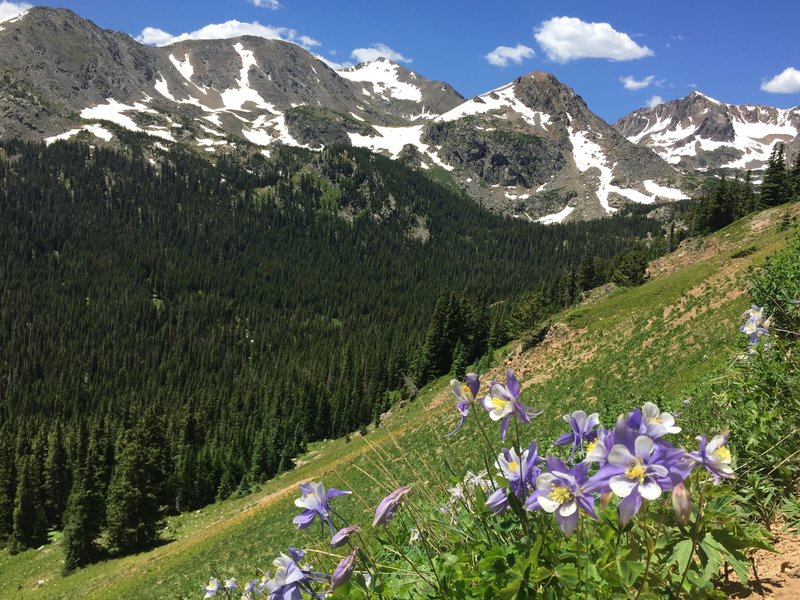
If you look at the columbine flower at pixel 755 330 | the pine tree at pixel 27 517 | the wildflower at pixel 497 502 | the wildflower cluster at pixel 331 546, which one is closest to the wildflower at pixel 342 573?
the wildflower cluster at pixel 331 546

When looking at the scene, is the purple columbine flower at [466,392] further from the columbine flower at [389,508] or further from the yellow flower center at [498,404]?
the columbine flower at [389,508]

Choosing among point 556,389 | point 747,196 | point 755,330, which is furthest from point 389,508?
point 747,196

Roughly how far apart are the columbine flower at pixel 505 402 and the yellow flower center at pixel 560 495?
0.36 meters

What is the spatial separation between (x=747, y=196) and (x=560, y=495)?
81.3 m

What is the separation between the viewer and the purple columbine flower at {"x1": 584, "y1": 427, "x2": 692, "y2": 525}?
4.68 ft

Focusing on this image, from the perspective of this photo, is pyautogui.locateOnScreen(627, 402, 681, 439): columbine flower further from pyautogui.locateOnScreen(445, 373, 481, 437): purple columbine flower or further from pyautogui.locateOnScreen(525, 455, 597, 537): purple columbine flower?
pyautogui.locateOnScreen(445, 373, 481, 437): purple columbine flower

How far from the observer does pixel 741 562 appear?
2.11m

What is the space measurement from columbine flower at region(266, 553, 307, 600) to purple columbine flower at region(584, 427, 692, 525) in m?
1.41

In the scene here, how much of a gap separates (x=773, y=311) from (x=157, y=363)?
497ft

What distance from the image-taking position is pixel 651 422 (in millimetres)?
1684

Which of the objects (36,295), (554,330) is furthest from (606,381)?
(36,295)

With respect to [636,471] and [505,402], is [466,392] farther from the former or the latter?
[636,471]

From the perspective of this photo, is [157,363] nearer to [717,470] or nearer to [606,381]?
[606,381]

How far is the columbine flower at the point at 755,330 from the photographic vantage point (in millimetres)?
4703
